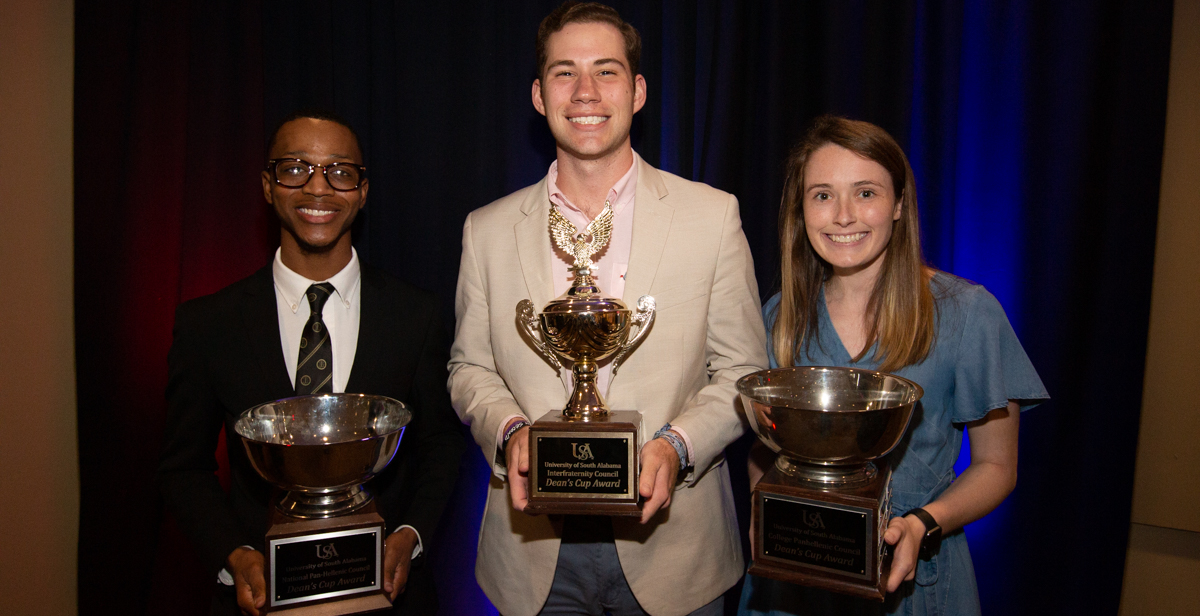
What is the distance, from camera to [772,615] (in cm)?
153

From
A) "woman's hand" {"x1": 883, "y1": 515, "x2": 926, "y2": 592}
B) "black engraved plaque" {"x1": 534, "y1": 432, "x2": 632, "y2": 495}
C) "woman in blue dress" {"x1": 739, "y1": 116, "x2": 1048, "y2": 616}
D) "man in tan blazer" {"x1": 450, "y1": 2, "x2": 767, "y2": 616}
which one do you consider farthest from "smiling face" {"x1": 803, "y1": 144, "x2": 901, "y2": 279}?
"black engraved plaque" {"x1": 534, "y1": 432, "x2": 632, "y2": 495}

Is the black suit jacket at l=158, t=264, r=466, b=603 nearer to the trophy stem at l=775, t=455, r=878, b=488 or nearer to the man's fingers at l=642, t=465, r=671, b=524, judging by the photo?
the man's fingers at l=642, t=465, r=671, b=524

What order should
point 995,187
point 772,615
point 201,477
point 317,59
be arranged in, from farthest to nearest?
point 317,59 → point 995,187 → point 201,477 → point 772,615

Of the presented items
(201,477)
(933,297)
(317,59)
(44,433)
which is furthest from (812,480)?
(44,433)

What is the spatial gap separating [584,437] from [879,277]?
859 millimetres

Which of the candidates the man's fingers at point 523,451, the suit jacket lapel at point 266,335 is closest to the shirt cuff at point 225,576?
the suit jacket lapel at point 266,335

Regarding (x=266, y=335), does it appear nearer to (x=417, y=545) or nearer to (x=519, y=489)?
(x=417, y=545)

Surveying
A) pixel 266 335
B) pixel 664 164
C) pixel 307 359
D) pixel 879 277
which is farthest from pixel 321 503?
pixel 664 164

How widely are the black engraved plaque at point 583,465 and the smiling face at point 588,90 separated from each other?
721 mm

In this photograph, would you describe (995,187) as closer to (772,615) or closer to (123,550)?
(772,615)

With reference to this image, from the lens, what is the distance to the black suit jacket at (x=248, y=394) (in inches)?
65.9

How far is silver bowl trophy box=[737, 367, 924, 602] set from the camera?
3.86ft

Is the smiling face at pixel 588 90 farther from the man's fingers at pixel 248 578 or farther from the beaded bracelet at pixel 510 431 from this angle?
the man's fingers at pixel 248 578

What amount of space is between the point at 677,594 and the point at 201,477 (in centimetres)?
122
